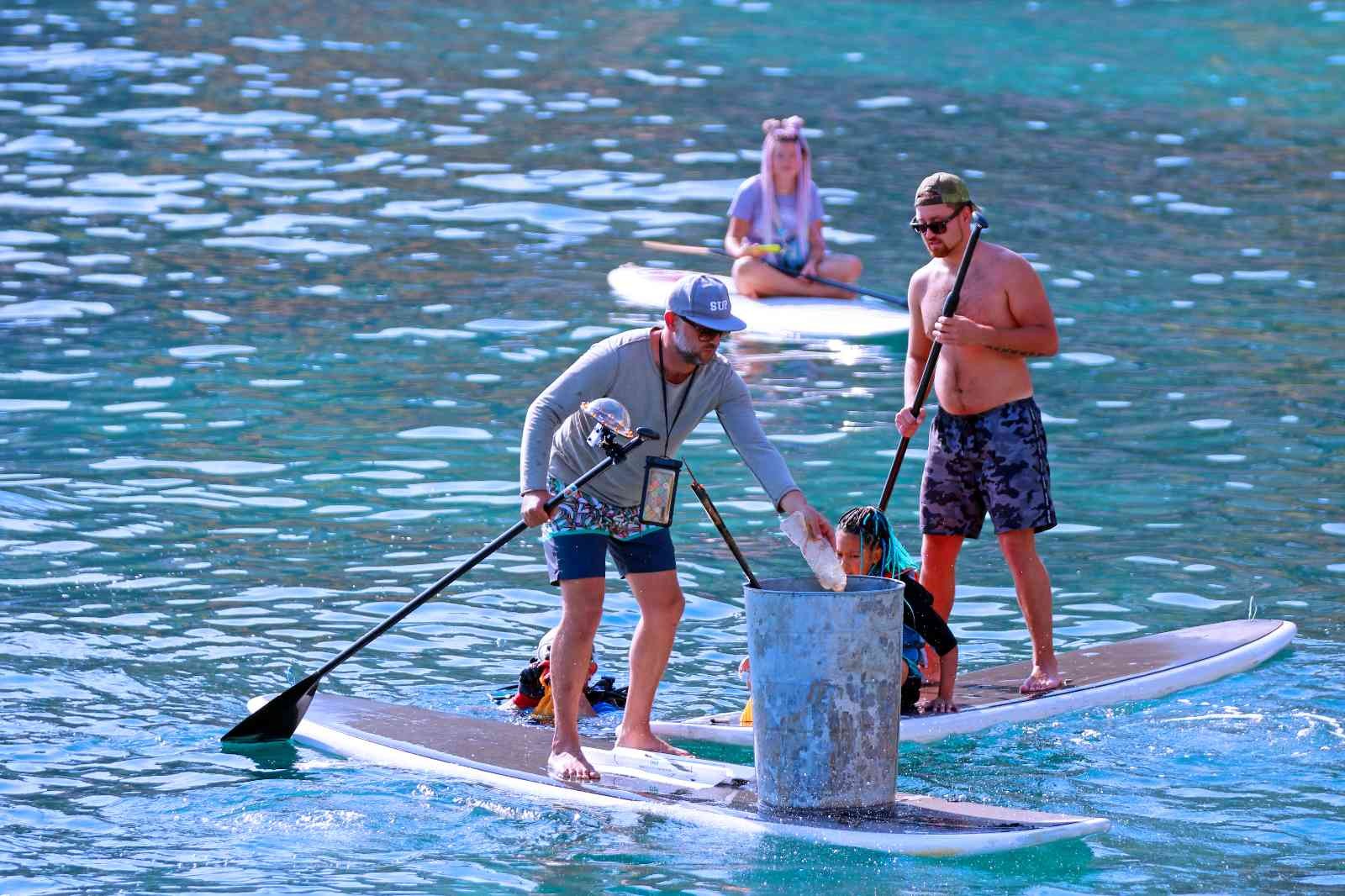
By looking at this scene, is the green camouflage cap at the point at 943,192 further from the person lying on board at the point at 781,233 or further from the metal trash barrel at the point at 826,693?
the person lying on board at the point at 781,233

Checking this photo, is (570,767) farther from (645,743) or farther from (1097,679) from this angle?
(1097,679)

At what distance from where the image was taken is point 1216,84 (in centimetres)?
2847

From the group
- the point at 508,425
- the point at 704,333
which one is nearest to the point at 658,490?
the point at 704,333

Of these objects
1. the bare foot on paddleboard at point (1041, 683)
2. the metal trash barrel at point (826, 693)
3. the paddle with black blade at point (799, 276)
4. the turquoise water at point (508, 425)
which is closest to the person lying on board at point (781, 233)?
the paddle with black blade at point (799, 276)

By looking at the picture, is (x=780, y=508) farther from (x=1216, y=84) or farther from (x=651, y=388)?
(x=1216, y=84)

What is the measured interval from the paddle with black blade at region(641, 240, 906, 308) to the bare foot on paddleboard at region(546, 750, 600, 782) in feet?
28.3

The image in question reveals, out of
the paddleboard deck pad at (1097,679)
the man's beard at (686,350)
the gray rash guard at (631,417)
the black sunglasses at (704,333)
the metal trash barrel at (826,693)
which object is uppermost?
the black sunglasses at (704,333)

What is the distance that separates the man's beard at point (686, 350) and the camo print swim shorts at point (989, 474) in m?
1.46

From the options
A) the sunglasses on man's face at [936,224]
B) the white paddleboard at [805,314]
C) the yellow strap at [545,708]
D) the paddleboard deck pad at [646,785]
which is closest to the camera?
the paddleboard deck pad at [646,785]

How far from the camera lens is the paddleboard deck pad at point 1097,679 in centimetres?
730

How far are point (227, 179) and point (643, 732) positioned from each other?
14222 mm

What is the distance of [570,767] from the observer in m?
6.69

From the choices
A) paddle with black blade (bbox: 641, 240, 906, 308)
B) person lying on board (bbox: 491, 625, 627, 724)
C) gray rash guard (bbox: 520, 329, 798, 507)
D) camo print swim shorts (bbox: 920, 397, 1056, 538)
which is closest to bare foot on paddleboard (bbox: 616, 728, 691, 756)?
person lying on board (bbox: 491, 625, 627, 724)

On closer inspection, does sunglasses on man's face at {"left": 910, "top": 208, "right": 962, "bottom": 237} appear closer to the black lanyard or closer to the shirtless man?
the shirtless man
